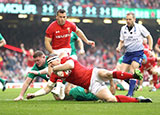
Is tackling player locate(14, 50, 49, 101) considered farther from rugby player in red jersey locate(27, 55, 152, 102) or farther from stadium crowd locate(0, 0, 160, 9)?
stadium crowd locate(0, 0, 160, 9)

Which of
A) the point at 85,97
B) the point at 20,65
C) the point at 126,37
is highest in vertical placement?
the point at 126,37

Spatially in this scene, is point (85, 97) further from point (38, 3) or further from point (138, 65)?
point (38, 3)

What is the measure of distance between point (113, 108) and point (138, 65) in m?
3.59

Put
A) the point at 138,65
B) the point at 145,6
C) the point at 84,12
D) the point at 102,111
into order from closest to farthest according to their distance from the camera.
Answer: the point at 102,111, the point at 138,65, the point at 84,12, the point at 145,6

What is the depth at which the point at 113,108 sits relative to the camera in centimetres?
634

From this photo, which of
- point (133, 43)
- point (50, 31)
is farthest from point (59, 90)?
point (133, 43)

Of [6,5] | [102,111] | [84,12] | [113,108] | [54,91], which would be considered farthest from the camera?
[84,12]

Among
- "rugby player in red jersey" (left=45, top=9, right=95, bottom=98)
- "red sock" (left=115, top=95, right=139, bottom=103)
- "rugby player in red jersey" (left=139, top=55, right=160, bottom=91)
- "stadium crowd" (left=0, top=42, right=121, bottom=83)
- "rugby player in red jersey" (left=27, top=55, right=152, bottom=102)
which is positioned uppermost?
"rugby player in red jersey" (left=45, top=9, right=95, bottom=98)

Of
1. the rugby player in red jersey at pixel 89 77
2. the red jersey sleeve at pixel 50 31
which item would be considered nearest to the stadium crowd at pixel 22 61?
the red jersey sleeve at pixel 50 31

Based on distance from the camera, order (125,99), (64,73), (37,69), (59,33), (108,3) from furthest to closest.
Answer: (108,3) < (59,33) < (37,69) < (125,99) < (64,73)

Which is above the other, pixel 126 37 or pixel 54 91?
pixel 126 37

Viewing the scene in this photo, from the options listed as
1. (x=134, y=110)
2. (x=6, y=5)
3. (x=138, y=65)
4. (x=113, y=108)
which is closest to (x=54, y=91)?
(x=113, y=108)

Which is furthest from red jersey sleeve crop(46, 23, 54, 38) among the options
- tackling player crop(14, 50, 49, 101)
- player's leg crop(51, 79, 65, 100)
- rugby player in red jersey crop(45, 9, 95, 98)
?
player's leg crop(51, 79, 65, 100)

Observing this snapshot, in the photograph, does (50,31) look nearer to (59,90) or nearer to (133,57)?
(59,90)
